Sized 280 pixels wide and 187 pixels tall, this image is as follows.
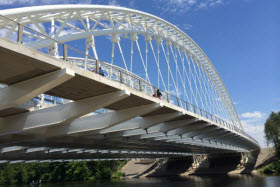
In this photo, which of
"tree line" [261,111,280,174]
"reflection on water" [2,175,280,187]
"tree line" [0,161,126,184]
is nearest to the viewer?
"reflection on water" [2,175,280,187]

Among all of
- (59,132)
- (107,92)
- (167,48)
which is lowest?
(59,132)

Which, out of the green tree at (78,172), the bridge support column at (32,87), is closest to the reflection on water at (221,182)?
the bridge support column at (32,87)

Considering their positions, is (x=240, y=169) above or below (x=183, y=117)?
below

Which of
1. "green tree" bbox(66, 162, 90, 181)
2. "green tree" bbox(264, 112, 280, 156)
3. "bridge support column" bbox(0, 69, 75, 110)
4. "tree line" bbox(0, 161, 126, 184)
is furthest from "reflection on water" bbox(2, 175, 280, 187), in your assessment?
"green tree" bbox(264, 112, 280, 156)

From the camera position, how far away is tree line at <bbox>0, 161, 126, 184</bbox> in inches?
3440

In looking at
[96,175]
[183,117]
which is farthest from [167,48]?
[96,175]

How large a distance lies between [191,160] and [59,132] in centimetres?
7019

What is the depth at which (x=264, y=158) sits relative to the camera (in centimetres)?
7506

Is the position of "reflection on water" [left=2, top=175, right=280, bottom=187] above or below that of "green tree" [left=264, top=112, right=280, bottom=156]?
below

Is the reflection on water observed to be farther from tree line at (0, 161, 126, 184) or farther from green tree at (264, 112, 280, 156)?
green tree at (264, 112, 280, 156)

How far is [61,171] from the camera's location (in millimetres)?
92938

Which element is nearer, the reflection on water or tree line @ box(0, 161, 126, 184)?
the reflection on water

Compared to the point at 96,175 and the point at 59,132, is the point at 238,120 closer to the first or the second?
the point at 96,175

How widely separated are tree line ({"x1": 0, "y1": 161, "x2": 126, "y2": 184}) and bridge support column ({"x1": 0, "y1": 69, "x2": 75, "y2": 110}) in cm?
7987
